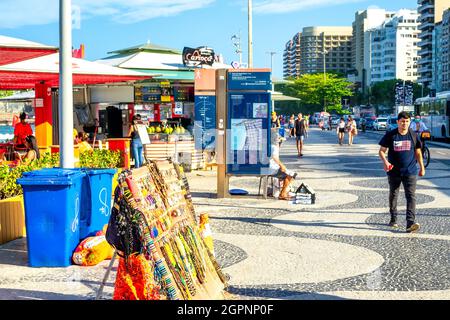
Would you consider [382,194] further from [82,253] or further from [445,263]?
[82,253]

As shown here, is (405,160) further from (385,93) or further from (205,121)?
(385,93)

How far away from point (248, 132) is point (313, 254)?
19.8 ft

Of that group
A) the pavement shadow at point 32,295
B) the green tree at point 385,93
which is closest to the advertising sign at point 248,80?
the pavement shadow at point 32,295

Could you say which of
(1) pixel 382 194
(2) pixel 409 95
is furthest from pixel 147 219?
(2) pixel 409 95

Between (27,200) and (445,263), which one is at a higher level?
(27,200)

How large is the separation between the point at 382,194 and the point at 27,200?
29.8 feet

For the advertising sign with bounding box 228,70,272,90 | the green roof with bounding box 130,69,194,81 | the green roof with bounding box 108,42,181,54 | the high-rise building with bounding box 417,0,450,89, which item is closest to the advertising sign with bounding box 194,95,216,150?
the advertising sign with bounding box 228,70,272,90

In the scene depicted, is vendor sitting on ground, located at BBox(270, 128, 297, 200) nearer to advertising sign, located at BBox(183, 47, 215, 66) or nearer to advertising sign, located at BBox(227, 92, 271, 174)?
advertising sign, located at BBox(227, 92, 271, 174)

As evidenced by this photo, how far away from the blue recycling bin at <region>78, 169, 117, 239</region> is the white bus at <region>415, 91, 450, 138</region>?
124ft

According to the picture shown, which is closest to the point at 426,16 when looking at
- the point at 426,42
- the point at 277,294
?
the point at 426,42

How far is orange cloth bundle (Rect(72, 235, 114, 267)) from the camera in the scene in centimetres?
805

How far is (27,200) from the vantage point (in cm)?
784

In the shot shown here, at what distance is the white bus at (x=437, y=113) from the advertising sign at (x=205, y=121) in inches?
1089

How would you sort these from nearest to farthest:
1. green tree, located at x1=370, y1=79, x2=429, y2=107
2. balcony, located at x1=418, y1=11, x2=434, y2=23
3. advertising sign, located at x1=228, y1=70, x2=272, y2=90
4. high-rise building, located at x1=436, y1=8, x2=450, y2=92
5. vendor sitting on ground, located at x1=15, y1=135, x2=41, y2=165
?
advertising sign, located at x1=228, y1=70, x2=272, y2=90 < vendor sitting on ground, located at x1=15, y1=135, x2=41, y2=165 < high-rise building, located at x1=436, y1=8, x2=450, y2=92 < green tree, located at x1=370, y1=79, x2=429, y2=107 < balcony, located at x1=418, y1=11, x2=434, y2=23
